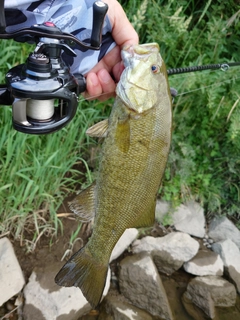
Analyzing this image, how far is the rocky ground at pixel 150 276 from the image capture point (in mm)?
2586

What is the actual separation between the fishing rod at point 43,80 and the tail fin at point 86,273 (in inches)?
28.7

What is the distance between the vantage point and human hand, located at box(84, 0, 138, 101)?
5.87 feet

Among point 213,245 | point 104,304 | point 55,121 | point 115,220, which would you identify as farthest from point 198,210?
point 55,121

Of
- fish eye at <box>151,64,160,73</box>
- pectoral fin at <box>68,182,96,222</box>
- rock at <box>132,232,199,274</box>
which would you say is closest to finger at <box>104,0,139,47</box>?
fish eye at <box>151,64,160,73</box>

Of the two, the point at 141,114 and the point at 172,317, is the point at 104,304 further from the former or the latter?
the point at 141,114

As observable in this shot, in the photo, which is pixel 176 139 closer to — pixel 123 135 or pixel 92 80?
pixel 92 80

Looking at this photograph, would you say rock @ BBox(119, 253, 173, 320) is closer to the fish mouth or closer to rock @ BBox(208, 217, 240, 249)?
rock @ BBox(208, 217, 240, 249)

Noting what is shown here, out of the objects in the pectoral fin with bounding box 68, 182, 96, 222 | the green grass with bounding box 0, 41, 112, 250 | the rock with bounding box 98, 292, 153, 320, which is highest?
the pectoral fin with bounding box 68, 182, 96, 222

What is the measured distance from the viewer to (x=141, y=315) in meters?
2.95

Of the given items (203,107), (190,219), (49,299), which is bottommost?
(190,219)

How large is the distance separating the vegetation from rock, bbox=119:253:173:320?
69 cm

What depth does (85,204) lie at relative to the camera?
5.67 ft

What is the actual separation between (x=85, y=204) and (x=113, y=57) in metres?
0.78

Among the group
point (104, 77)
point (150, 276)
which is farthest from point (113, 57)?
point (150, 276)
